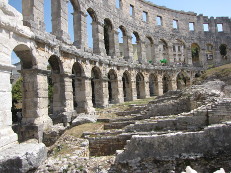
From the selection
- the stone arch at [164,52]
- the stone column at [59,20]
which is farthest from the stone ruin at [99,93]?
the stone arch at [164,52]

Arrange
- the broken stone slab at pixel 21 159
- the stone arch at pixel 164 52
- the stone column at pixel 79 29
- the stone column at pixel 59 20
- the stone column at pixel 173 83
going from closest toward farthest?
the broken stone slab at pixel 21 159 → the stone column at pixel 59 20 → the stone column at pixel 79 29 → the stone column at pixel 173 83 → the stone arch at pixel 164 52

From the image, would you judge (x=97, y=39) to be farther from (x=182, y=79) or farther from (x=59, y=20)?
(x=182, y=79)

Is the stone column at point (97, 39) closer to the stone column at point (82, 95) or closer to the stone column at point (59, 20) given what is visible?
the stone column at point (82, 95)

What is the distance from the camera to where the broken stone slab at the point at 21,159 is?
5176 millimetres

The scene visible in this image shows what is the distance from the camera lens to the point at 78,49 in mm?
14430

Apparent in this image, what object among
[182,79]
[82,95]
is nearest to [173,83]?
[182,79]

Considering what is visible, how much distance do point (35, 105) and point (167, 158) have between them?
6892 millimetres

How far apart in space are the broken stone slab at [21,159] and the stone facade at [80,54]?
1.75 m

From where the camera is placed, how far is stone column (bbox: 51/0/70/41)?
1307cm

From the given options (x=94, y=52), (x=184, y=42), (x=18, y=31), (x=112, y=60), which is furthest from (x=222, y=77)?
(x=18, y=31)

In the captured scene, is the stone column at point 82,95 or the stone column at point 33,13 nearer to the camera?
the stone column at point 33,13

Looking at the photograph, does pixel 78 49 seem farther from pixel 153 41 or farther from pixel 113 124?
pixel 153 41

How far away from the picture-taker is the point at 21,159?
520cm

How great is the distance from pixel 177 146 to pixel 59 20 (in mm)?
10504
